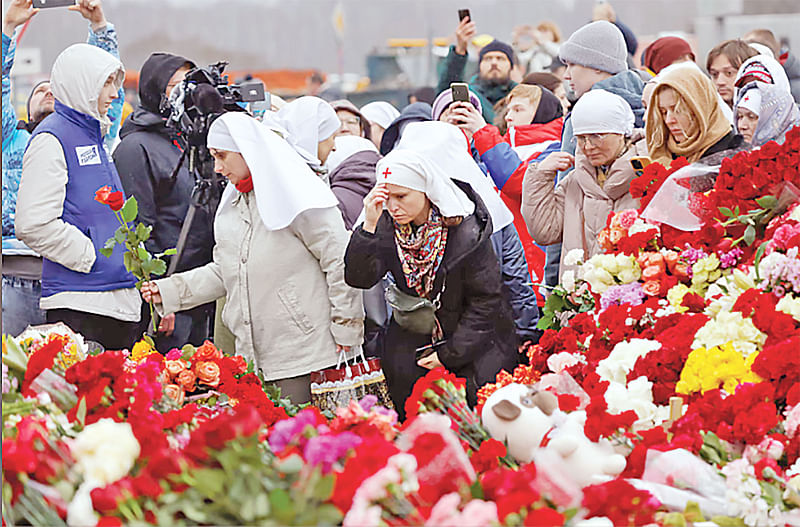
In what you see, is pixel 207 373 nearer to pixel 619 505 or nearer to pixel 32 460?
pixel 32 460

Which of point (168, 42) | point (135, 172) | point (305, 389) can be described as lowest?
point (305, 389)

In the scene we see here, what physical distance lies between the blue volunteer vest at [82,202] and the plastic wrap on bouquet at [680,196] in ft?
6.24

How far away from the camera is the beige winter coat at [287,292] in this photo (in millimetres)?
3078

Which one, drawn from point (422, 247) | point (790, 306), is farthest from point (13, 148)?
point (790, 306)

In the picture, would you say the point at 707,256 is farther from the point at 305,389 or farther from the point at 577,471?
the point at 305,389

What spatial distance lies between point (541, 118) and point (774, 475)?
282cm

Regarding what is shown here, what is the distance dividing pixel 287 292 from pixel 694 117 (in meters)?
1.40

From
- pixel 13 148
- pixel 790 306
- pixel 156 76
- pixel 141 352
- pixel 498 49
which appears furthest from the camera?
pixel 498 49

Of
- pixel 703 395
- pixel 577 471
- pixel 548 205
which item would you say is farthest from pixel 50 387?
pixel 548 205

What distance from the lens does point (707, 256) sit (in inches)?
91.7

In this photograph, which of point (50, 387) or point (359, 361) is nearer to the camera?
point (50, 387)

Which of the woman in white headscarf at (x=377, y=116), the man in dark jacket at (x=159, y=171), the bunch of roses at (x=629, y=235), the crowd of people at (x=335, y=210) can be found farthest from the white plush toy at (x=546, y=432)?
the woman in white headscarf at (x=377, y=116)

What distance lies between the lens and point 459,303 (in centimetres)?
305

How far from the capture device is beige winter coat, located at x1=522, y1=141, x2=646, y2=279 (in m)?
3.13
